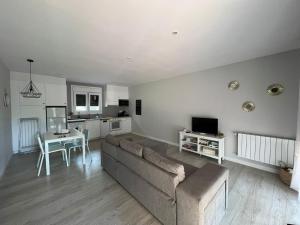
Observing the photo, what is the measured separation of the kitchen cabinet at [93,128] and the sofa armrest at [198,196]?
4851 mm

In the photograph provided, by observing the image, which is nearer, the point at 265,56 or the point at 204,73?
the point at 265,56

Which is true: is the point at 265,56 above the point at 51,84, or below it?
above

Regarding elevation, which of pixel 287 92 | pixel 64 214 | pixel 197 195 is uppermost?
pixel 287 92

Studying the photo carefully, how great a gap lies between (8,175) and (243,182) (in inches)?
187

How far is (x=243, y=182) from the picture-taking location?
254 cm

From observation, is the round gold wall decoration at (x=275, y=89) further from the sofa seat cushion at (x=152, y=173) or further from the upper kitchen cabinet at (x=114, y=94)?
the upper kitchen cabinet at (x=114, y=94)

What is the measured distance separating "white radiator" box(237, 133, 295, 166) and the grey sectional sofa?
1.80 meters

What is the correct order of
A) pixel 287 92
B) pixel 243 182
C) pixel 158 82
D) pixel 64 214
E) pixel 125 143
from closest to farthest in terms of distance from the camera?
pixel 64 214 → pixel 125 143 → pixel 243 182 → pixel 287 92 → pixel 158 82

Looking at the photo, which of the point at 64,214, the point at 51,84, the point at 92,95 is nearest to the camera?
the point at 64,214

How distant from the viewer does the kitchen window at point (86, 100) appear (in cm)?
558

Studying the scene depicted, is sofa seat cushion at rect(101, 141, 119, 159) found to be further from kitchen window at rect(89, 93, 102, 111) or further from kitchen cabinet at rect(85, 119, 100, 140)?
kitchen window at rect(89, 93, 102, 111)

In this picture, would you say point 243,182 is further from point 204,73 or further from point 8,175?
point 8,175

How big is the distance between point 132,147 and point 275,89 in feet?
10.5

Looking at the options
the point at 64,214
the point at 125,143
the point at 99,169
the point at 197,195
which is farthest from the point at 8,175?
the point at 197,195
